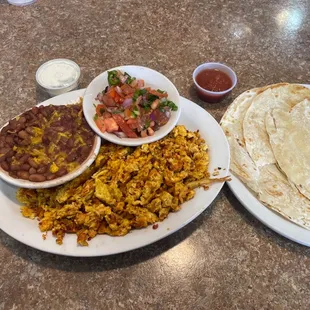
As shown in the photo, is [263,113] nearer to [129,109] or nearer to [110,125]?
[129,109]

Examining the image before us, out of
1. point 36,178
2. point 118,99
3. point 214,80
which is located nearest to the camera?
point 36,178

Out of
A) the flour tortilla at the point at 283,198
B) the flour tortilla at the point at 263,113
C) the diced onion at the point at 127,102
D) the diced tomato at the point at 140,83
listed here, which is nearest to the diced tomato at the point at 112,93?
the diced onion at the point at 127,102

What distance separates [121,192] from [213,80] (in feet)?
4.42

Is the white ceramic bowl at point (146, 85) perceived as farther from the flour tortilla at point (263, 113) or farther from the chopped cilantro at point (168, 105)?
the flour tortilla at point (263, 113)

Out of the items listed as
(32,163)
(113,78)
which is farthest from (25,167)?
(113,78)

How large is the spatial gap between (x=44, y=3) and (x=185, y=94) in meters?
2.00

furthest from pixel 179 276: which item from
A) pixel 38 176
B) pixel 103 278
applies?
pixel 38 176

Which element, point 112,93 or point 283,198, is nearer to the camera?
point 283,198

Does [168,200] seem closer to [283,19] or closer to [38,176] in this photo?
[38,176]

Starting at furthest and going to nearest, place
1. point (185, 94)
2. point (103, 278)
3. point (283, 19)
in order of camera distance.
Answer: point (283, 19) < point (185, 94) < point (103, 278)

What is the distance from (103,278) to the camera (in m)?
2.00

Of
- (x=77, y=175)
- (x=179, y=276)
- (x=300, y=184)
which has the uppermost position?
(x=77, y=175)

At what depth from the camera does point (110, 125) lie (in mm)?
2172

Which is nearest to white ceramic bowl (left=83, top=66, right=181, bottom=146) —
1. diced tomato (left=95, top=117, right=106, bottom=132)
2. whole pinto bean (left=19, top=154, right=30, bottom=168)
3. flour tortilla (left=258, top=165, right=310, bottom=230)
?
diced tomato (left=95, top=117, right=106, bottom=132)
